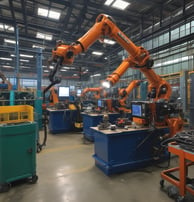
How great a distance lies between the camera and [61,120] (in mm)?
5793

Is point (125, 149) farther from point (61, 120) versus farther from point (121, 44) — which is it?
point (61, 120)

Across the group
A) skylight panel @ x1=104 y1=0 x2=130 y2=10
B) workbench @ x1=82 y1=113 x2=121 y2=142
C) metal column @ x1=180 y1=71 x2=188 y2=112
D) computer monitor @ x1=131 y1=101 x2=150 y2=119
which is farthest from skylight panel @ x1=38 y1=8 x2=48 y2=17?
metal column @ x1=180 y1=71 x2=188 y2=112

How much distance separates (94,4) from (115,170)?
4.88m

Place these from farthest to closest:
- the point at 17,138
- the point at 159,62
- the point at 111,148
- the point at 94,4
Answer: the point at 159,62, the point at 94,4, the point at 111,148, the point at 17,138

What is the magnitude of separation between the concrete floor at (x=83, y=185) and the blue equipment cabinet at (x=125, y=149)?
0.14 m

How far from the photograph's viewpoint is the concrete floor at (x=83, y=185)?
204cm

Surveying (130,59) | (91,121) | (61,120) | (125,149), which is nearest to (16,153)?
(125,149)

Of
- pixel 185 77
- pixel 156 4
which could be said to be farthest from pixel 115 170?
pixel 156 4

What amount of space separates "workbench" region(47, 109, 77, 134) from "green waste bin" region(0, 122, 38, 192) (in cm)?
333

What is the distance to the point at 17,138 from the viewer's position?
2221 millimetres

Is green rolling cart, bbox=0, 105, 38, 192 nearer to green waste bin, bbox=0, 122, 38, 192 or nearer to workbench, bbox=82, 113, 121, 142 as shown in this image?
green waste bin, bbox=0, 122, 38, 192

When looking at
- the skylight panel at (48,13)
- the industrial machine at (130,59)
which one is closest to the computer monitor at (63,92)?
the skylight panel at (48,13)

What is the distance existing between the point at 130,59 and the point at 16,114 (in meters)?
2.61

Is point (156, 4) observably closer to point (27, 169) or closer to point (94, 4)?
point (94, 4)
